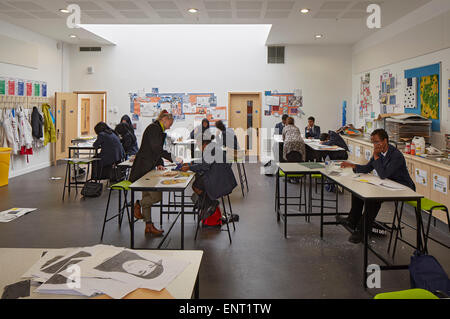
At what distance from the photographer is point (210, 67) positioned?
10977mm

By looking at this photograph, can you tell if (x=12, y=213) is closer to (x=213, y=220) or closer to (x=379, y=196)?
(x=213, y=220)

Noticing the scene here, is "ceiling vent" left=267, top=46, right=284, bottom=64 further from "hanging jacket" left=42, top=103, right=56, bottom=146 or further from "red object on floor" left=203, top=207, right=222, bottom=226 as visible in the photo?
"red object on floor" left=203, top=207, right=222, bottom=226

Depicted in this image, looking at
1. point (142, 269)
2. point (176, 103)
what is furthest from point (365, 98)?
point (142, 269)

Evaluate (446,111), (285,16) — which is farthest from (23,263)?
(285,16)

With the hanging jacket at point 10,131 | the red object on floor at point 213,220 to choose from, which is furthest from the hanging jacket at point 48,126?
the red object on floor at point 213,220

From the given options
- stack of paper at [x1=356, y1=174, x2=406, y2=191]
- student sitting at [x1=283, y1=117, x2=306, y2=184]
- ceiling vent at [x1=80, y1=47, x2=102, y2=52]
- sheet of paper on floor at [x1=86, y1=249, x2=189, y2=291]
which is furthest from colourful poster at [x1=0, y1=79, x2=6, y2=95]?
sheet of paper on floor at [x1=86, y1=249, x2=189, y2=291]

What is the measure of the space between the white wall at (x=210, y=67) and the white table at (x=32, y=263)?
31.2 feet

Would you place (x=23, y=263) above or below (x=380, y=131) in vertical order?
below

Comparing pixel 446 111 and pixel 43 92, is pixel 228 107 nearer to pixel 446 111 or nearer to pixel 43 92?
pixel 43 92

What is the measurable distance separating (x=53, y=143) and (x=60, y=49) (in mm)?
2770

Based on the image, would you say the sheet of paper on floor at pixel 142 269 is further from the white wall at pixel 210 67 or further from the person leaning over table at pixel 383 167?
the white wall at pixel 210 67

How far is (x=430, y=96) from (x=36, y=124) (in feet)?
27.5

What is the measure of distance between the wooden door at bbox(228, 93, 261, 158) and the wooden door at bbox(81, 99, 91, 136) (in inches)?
302

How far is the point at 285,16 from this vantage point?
7480 mm
